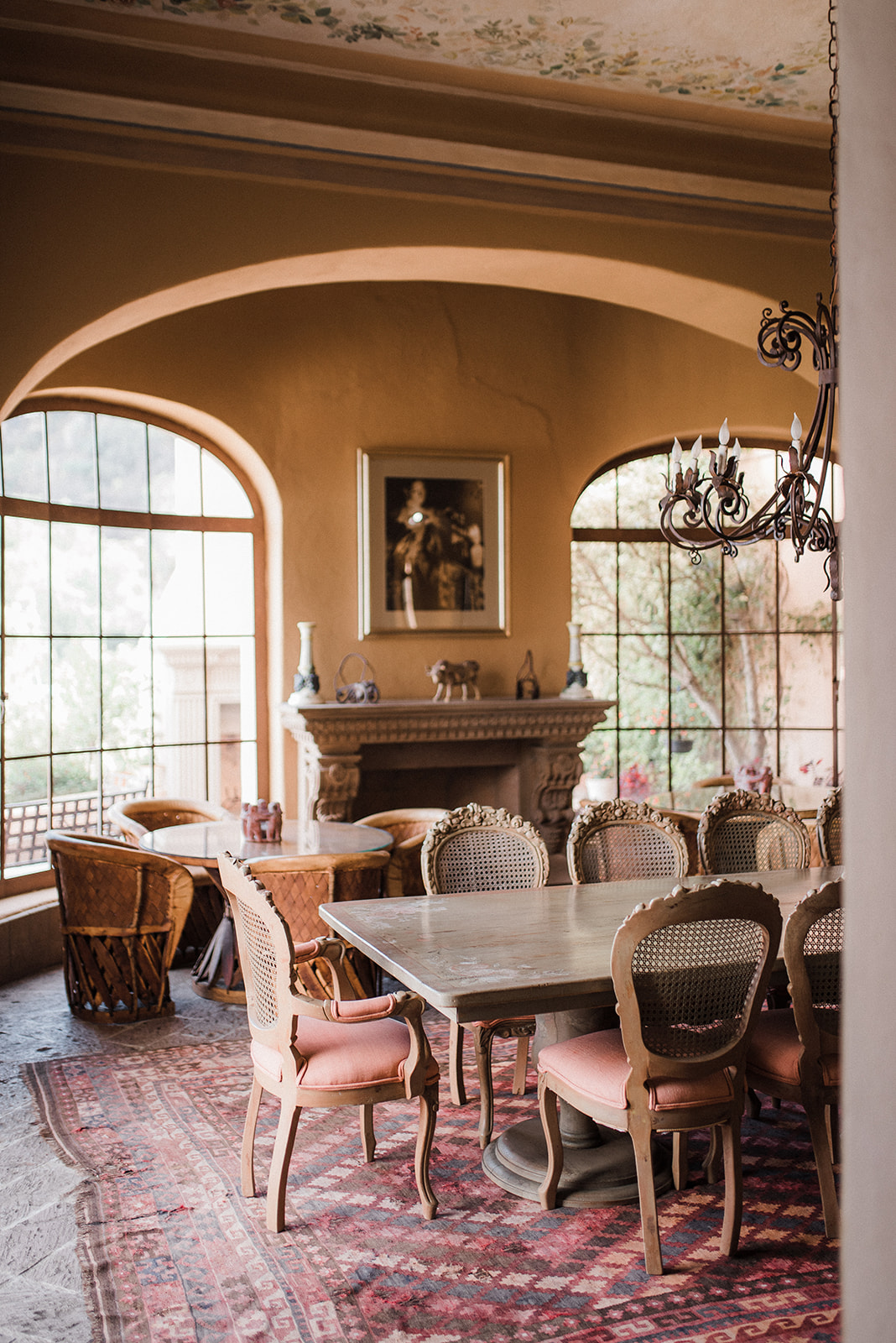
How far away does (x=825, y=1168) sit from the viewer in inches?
119

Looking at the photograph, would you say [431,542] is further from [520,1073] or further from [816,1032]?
[816,1032]

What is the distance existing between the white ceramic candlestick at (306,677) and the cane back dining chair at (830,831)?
3021 millimetres

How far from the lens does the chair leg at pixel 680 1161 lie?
3.25m

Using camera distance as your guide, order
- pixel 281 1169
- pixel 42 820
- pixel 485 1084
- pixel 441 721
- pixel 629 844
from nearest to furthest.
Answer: pixel 281 1169 → pixel 485 1084 → pixel 629 844 → pixel 42 820 → pixel 441 721

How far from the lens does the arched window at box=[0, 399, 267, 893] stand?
20.7 feet

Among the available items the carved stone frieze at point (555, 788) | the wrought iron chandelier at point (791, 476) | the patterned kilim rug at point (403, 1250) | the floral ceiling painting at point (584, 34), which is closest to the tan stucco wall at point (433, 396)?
the carved stone frieze at point (555, 788)

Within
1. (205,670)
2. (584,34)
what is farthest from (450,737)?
(584,34)

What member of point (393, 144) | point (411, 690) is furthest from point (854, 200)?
point (411, 690)


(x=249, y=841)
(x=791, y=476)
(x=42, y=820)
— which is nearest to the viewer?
(x=791, y=476)

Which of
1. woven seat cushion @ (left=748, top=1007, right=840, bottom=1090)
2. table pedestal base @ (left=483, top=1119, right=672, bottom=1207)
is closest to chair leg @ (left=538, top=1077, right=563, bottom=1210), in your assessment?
table pedestal base @ (left=483, top=1119, right=672, bottom=1207)

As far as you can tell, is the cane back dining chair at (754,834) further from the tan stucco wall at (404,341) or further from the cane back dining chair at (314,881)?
the tan stucco wall at (404,341)

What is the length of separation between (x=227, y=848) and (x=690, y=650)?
4.23m

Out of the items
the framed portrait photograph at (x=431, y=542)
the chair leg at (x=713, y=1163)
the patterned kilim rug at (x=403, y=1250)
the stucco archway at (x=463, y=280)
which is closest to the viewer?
the patterned kilim rug at (x=403, y=1250)

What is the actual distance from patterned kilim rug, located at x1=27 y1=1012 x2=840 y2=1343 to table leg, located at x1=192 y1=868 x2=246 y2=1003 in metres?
1.49
